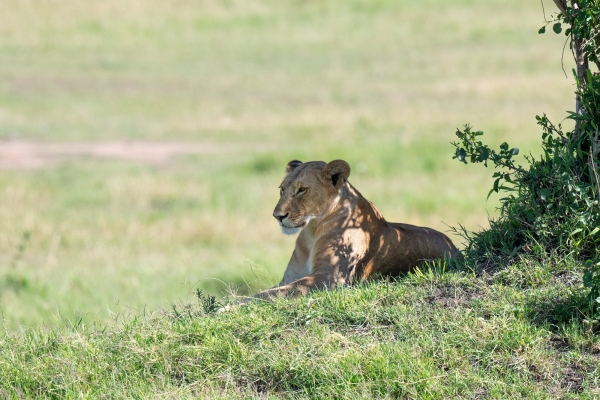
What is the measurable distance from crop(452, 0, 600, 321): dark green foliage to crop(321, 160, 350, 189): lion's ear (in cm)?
94

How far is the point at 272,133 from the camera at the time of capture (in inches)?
943

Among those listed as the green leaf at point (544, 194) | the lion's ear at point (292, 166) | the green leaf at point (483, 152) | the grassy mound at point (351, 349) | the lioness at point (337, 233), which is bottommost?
the grassy mound at point (351, 349)

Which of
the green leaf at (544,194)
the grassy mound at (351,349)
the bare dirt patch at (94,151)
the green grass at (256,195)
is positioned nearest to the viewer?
the grassy mound at (351,349)

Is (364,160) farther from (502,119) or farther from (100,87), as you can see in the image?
(100,87)

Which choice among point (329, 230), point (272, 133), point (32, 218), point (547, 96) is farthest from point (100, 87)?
point (329, 230)

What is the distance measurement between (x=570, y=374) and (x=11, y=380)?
277 centimetres

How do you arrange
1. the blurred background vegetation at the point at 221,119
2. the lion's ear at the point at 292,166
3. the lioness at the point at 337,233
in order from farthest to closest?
the blurred background vegetation at the point at 221,119 < the lion's ear at the point at 292,166 < the lioness at the point at 337,233

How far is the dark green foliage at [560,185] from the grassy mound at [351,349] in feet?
0.75

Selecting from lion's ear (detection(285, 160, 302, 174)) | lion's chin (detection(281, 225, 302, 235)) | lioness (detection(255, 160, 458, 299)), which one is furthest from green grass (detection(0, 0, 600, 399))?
lion's ear (detection(285, 160, 302, 174))

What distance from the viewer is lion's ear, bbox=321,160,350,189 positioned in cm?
620

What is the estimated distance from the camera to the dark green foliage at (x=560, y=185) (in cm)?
534

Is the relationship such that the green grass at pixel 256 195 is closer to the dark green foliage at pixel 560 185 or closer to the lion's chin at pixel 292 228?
the dark green foliage at pixel 560 185

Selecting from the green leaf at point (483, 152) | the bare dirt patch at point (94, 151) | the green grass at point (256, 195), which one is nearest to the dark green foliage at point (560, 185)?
the green leaf at point (483, 152)

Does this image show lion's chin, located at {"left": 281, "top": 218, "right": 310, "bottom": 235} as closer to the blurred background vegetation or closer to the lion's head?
the lion's head
